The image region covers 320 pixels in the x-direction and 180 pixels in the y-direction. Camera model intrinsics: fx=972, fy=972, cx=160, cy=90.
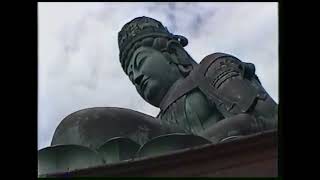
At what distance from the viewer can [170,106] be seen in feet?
29.2

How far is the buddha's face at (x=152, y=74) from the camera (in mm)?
9109

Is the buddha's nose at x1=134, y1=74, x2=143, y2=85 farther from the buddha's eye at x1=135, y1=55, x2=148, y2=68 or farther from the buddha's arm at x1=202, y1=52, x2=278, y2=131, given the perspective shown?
the buddha's arm at x1=202, y1=52, x2=278, y2=131

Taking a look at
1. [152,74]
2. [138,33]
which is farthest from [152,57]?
[138,33]

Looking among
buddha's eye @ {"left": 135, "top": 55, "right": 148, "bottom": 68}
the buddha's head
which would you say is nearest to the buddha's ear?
the buddha's head

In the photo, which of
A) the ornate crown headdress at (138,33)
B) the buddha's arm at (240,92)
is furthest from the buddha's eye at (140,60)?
the buddha's arm at (240,92)

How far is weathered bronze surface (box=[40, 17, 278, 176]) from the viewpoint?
7.40m

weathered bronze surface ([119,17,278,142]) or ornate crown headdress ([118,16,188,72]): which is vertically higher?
ornate crown headdress ([118,16,188,72])

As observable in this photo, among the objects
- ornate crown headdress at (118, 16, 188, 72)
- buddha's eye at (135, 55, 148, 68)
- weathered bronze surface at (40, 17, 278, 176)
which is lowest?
weathered bronze surface at (40, 17, 278, 176)

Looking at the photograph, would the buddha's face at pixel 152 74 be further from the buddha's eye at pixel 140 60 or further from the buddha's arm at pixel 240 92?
the buddha's arm at pixel 240 92

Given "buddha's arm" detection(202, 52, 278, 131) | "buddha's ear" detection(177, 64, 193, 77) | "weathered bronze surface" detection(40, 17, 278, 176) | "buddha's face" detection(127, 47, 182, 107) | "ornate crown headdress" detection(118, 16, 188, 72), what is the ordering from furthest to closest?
1. "ornate crown headdress" detection(118, 16, 188, 72)
2. "buddha's ear" detection(177, 64, 193, 77)
3. "buddha's face" detection(127, 47, 182, 107)
4. "buddha's arm" detection(202, 52, 278, 131)
5. "weathered bronze surface" detection(40, 17, 278, 176)

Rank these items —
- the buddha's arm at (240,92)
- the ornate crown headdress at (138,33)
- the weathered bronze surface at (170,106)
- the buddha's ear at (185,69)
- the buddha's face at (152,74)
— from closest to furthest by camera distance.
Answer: the weathered bronze surface at (170,106) < the buddha's arm at (240,92) < the buddha's face at (152,74) < the buddha's ear at (185,69) < the ornate crown headdress at (138,33)
